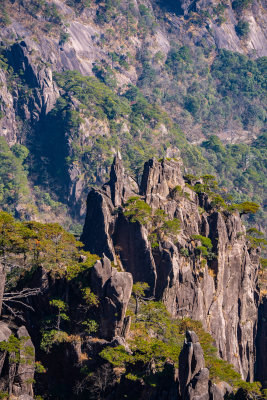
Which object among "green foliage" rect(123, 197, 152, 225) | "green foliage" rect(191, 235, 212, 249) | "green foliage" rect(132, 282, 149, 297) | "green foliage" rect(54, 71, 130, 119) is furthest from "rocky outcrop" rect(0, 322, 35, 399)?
"green foliage" rect(54, 71, 130, 119)

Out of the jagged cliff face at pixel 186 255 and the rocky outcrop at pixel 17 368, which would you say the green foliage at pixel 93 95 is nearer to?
the jagged cliff face at pixel 186 255

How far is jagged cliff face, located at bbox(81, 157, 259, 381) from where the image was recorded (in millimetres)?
65938

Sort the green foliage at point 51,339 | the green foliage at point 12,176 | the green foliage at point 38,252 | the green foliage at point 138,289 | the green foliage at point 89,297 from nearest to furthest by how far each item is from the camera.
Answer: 1. the green foliage at point 51,339
2. the green foliage at point 89,297
3. the green foliage at point 38,252
4. the green foliage at point 138,289
5. the green foliage at point 12,176

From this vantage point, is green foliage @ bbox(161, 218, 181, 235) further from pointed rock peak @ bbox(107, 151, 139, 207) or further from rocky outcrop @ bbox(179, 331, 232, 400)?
rocky outcrop @ bbox(179, 331, 232, 400)

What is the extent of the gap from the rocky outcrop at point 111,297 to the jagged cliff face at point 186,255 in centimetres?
1385

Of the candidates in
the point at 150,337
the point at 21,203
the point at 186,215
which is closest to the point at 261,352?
the point at 186,215

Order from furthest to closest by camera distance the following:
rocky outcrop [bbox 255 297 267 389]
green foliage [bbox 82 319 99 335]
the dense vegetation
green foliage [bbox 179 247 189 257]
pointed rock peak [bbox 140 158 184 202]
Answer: rocky outcrop [bbox 255 297 267 389]
pointed rock peak [bbox 140 158 184 202]
green foliage [bbox 179 247 189 257]
green foliage [bbox 82 319 99 335]
the dense vegetation

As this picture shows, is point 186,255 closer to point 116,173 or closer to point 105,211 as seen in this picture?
point 105,211

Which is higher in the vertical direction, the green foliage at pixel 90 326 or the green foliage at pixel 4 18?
the green foliage at pixel 4 18

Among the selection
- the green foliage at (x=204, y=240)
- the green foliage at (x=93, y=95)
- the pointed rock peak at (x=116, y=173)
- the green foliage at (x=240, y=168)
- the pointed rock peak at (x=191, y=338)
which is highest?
the green foliage at (x=93, y=95)

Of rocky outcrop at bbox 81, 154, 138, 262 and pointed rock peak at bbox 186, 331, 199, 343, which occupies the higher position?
rocky outcrop at bbox 81, 154, 138, 262

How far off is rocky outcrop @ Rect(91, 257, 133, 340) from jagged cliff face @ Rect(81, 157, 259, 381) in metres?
13.8

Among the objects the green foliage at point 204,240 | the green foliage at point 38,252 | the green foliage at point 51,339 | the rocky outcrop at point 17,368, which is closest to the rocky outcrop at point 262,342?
the green foliage at point 204,240

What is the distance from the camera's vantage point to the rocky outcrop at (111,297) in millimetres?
50156
